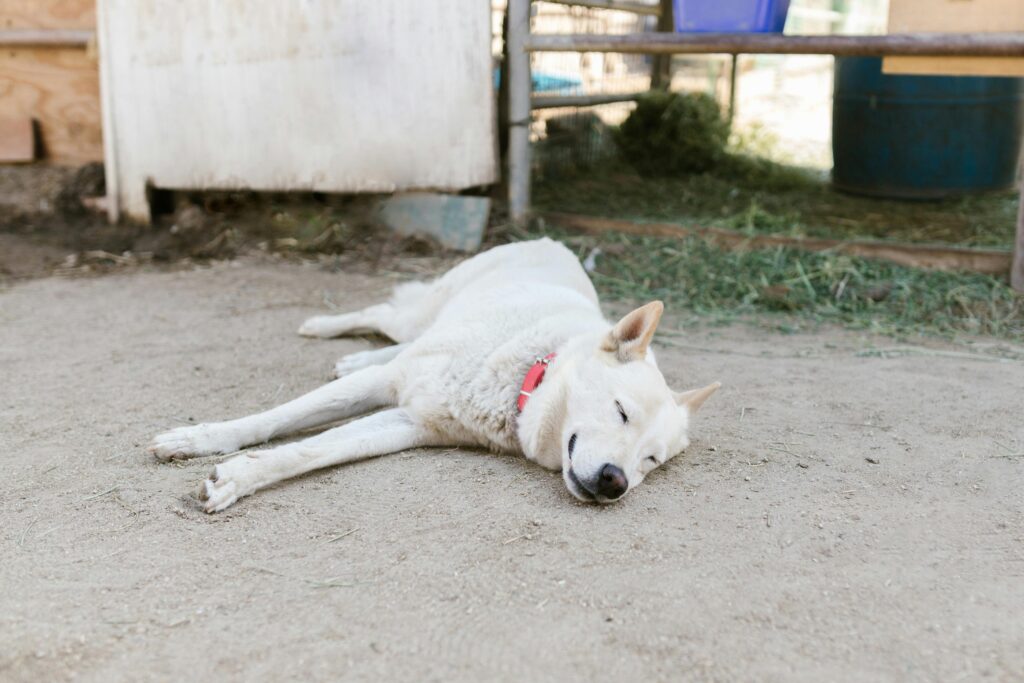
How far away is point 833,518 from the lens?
2.58 metres

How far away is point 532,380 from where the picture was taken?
282 centimetres

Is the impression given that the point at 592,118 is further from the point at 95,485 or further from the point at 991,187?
the point at 95,485

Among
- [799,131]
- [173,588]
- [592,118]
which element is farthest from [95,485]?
[799,131]

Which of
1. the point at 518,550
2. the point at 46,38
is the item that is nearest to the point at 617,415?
the point at 518,550

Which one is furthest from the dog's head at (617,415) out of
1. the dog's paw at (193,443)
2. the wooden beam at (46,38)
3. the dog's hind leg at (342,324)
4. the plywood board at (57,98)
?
the plywood board at (57,98)

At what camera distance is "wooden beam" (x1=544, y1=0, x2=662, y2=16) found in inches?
224

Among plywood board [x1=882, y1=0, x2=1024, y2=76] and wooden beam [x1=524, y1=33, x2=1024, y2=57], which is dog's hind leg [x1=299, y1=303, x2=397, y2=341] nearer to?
wooden beam [x1=524, y1=33, x2=1024, y2=57]

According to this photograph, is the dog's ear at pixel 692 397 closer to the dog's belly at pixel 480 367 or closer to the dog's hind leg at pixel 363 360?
the dog's belly at pixel 480 367

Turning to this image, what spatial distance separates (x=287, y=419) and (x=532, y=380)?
2.57ft

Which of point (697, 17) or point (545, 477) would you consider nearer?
point (545, 477)

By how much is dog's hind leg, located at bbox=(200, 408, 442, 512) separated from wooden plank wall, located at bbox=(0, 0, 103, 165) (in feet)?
13.3

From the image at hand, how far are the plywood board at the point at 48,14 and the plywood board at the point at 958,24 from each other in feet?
15.5

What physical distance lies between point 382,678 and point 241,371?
6.80 ft

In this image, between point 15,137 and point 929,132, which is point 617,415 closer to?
point 15,137
